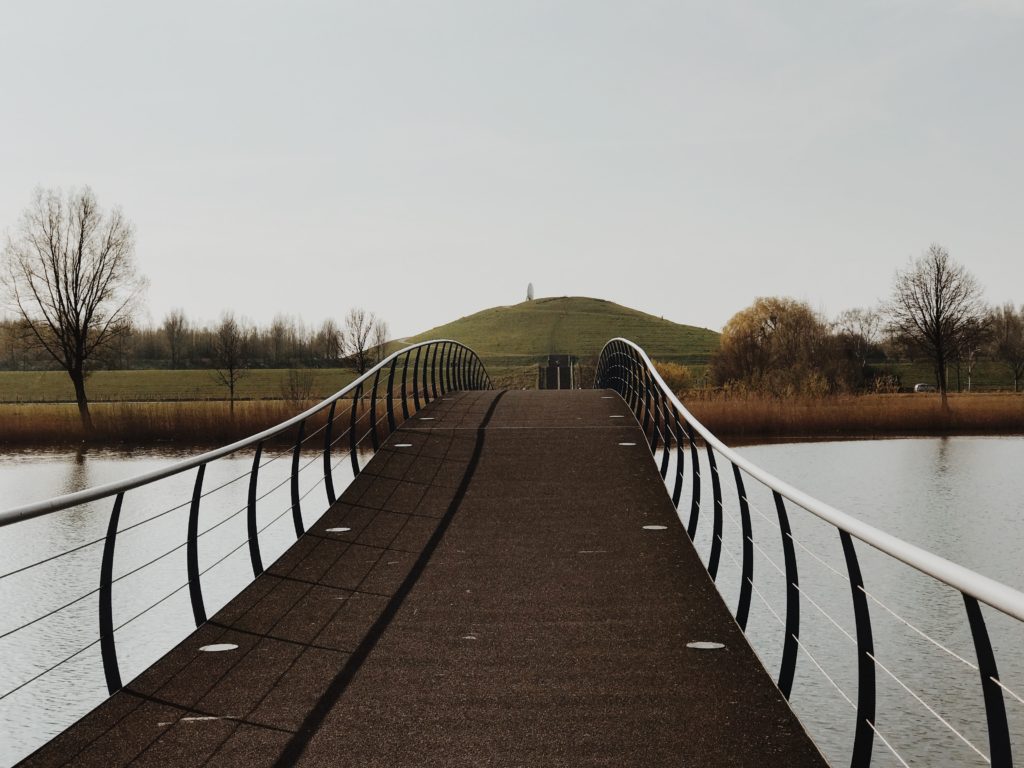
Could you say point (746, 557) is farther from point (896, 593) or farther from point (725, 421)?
point (725, 421)

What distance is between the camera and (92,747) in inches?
156

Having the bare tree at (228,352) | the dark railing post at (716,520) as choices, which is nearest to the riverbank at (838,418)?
the dark railing post at (716,520)

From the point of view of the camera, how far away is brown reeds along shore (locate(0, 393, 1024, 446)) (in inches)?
1256

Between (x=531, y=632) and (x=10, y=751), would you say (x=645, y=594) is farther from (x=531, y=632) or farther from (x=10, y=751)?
(x=10, y=751)

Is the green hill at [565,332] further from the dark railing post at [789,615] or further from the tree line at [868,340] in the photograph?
the dark railing post at [789,615]

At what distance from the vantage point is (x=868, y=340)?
379 ft

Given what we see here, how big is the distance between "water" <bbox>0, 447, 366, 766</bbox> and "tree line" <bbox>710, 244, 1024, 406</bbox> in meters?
21.8

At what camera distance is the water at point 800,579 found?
8391mm

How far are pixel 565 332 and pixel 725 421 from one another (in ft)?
305

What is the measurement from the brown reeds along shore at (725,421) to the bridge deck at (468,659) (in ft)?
77.2

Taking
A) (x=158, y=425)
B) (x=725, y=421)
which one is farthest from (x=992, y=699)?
(x=158, y=425)

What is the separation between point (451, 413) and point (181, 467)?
9235mm


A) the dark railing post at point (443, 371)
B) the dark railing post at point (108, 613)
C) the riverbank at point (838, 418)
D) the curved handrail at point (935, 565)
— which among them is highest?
the dark railing post at point (443, 371)

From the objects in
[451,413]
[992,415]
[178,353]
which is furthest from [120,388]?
[451,413]
